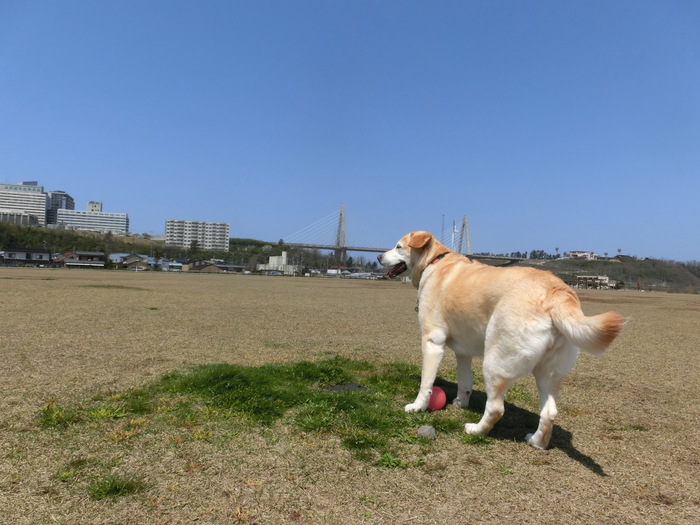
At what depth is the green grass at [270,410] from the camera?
4.13m

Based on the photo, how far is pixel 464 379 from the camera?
17.3 ft

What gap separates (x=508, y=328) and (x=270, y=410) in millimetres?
2596

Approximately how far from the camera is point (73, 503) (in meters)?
2.91

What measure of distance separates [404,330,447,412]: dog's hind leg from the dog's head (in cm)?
99

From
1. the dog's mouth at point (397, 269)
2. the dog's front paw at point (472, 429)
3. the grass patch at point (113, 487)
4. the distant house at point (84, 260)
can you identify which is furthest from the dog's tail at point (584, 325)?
the distant house at point (84, 260)

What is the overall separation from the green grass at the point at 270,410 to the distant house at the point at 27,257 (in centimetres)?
10749

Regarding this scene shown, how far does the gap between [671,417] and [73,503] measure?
615 centimetres

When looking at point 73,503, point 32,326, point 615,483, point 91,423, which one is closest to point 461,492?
point 615,483

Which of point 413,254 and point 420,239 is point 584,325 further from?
point 413,254

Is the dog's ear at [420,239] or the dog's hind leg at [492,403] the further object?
the dog's ear at [420,239]

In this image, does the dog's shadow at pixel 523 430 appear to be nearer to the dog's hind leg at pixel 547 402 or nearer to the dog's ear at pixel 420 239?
the dog's hind leg at pixel 547 402

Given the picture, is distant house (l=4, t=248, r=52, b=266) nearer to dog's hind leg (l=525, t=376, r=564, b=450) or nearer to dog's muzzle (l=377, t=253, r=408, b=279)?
dog's muzzle (l=377, t=253, r=408, b=279)

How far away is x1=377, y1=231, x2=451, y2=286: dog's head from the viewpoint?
5.49 metres

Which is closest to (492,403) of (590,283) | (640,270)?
(590,283)
